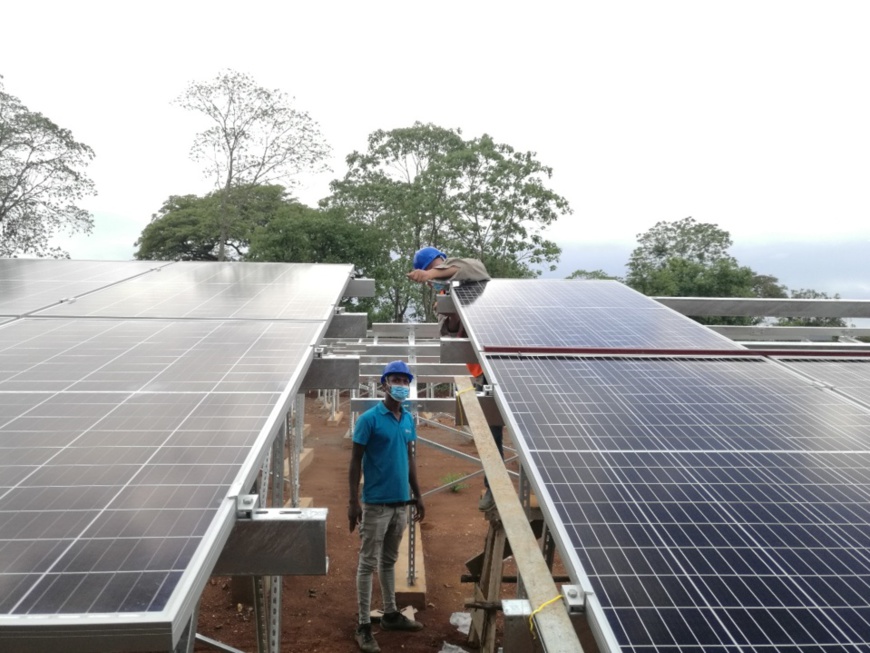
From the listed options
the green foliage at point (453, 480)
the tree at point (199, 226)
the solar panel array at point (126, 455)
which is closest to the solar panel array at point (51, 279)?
the solar panel array at point (126, 455)

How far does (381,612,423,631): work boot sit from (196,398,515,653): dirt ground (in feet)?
0.24

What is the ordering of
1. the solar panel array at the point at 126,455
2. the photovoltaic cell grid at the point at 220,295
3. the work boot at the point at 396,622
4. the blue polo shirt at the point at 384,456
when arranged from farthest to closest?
the work boot at the point at 396,622, the photovoltaic cell grid at the point at 220,295, the blue polo shirt at the point at 384,456, the solar panel array at the point at 126,455

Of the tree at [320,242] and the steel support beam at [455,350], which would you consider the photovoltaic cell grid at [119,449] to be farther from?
the tree at [320,242]

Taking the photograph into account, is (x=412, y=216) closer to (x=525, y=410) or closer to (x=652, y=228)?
(x=652, y=228)

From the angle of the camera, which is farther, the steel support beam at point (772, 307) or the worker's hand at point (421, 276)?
the steel support beam at point (772, 307)

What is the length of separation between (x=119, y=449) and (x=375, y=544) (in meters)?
3.12

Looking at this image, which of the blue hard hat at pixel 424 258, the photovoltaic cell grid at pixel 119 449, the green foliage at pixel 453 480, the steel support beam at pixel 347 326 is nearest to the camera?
the photovoltaic cell grid at pixel 119 449

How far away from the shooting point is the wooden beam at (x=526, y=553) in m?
2.30

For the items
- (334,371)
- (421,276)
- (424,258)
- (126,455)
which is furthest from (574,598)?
(424,258)

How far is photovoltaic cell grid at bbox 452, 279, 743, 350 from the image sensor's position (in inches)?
214

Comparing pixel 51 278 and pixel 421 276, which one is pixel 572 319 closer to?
pixel 421 276

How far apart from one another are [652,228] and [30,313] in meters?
32.1

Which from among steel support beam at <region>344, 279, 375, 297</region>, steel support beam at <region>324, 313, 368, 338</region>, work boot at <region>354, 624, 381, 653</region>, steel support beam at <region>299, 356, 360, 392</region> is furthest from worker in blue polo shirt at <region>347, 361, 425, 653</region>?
steel support beam at <region>344, 279, 375, 297</region>

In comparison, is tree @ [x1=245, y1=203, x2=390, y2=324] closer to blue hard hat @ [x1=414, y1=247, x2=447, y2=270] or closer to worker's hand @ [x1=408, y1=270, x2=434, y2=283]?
blue hard hat @ [x1=414, y1=247, x2=447, y2=270]
